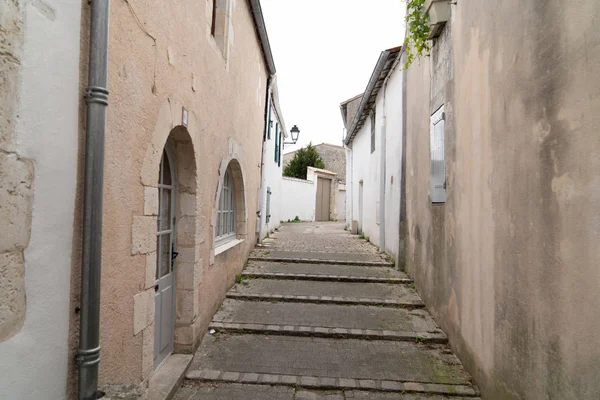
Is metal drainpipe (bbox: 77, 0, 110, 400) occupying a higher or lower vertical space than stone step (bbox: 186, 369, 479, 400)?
higher

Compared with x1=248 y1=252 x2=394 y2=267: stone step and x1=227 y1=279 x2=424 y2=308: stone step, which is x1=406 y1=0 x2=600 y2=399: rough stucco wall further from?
x1=248 y1=252 x2=394 y2=267: stone step

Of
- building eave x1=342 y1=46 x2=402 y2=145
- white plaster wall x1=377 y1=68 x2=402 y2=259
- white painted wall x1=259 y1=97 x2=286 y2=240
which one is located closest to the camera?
white plaster wall x1=377 y1=68 x2=402 y2=259

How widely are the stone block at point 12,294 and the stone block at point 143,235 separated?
3.22 ft

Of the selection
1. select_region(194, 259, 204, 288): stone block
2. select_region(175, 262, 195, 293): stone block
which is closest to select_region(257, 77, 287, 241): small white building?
select_region(194, 259, 204, 288): stone block

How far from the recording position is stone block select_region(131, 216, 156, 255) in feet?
8.30

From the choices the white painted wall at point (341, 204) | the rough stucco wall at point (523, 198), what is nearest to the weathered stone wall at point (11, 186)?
the rough stucco wall at point (523, 198)

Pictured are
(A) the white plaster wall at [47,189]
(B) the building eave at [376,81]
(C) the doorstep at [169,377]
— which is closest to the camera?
(A) the white plaster wall at [47,189]

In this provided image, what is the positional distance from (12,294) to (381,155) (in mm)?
7538

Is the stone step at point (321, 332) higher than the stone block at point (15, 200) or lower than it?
lower

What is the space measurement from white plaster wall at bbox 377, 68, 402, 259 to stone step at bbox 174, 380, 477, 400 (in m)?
3.58

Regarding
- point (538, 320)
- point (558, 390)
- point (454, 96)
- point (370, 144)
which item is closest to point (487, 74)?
point (454, 96)

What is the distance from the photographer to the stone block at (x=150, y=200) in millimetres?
2666

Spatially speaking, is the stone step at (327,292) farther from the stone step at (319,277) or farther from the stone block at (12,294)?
the stone block at (12,294)

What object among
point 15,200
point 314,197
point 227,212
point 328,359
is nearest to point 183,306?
point 328,359
